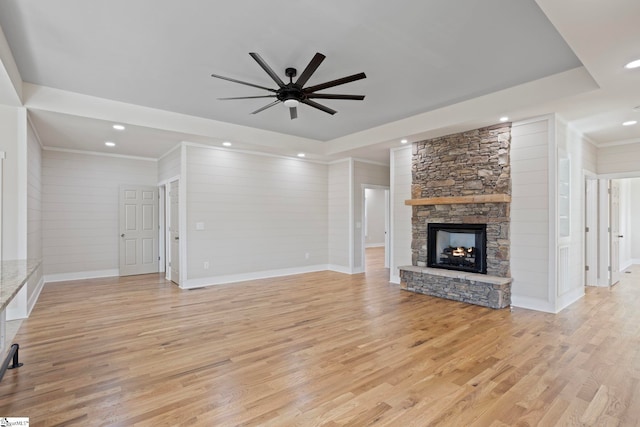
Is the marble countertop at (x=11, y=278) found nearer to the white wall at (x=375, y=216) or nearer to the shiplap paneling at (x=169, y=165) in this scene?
the shiplap paneling at (x=169, y=165)

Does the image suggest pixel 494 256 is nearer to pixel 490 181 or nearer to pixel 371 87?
pixel 490 181

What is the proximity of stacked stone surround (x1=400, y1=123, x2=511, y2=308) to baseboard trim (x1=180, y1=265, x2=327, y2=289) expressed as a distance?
8.57ft

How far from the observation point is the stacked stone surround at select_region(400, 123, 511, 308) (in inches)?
189

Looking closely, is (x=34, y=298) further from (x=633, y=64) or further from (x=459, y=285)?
(x=633, y=64)

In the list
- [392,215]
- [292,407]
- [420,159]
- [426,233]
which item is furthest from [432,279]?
[292,407]

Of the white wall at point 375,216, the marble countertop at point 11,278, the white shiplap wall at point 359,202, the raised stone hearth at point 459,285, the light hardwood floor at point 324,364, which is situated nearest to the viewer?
the marble countertop at point 11,278

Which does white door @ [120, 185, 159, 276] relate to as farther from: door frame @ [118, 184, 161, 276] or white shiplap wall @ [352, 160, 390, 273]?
white shiplap wall @ [352, 160, 390, 273]

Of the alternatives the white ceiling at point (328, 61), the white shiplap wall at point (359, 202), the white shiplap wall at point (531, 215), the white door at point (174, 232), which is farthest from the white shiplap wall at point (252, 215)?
the white shiplap wall at point (531, 215)

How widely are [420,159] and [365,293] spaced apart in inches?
102

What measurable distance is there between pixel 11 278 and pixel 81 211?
5505 millimetres

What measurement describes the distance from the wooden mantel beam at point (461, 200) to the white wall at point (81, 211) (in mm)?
6175

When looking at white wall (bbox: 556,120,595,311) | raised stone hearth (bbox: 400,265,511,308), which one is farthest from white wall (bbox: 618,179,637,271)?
→ raised stone hearth (bbox: 400,265,511,308)

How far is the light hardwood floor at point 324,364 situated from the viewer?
2.19 meters

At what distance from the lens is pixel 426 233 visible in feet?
19.1
